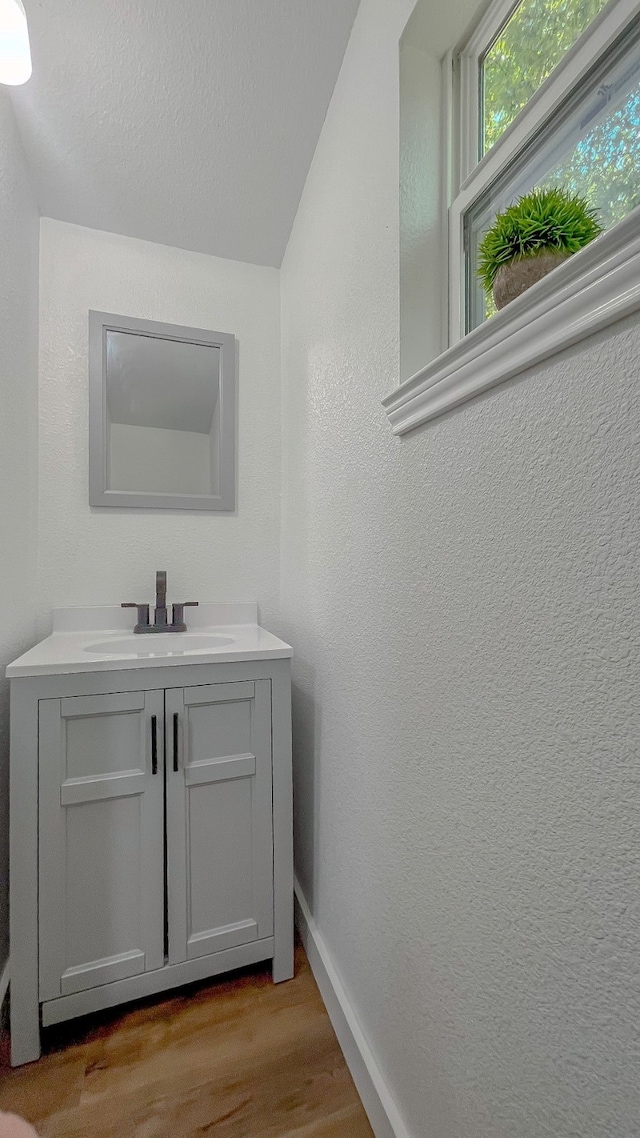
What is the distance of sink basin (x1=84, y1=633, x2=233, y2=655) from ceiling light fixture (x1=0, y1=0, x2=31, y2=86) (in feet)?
4.44

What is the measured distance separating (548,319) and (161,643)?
1.35m

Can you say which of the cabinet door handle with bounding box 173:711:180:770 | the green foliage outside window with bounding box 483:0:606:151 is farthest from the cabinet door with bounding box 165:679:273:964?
the green foliage outside window with bounding box 483:0:606:151

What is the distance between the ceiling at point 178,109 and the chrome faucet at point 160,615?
121cm

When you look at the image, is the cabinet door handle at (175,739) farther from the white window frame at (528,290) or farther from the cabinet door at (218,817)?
the white window frame at (528,290)

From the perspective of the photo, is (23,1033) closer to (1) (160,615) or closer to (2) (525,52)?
(1) (160,615)

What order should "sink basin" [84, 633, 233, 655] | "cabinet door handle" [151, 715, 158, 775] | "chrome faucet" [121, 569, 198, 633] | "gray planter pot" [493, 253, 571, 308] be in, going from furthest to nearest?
"chrome faucet" [121, 569, 198, 633], "sink basin" [84, 633, 233, 655], "cabinet door handle" [151, 715, 158, 775], "gray planter pot" [493, 253, 571, 308]

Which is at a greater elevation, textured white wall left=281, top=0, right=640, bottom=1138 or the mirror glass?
the mirror glass

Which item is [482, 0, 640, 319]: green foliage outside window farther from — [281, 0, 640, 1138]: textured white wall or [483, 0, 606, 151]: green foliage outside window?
[281, 0, 640, 1138]: textured white wall

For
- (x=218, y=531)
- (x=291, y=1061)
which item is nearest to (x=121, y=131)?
(x=218, y=531)

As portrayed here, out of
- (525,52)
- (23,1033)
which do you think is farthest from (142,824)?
(525,52)

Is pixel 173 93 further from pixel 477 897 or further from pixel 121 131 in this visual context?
pixel 477 897

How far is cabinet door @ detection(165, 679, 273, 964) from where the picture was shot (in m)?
1.13

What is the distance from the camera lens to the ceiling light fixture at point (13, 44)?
2.88 feet

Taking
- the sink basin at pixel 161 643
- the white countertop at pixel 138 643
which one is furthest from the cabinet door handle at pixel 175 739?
the sink basin at pixel 161 643
